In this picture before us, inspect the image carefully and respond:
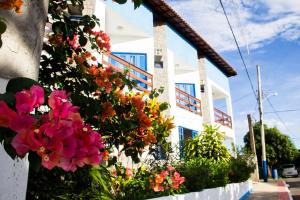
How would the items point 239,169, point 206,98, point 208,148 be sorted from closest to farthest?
→ point 208,148, point 239,169, point 206,98

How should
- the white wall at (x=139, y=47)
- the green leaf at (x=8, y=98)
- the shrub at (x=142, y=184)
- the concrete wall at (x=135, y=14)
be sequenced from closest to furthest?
the green leaf at (x=8, y=98) < the shrub at (x=142, y=184) < the concrete wall at (x=135, y=14) < the white wall at (x=139, y=47)

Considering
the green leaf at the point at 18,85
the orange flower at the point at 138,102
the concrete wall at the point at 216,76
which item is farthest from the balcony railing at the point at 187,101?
the green leaf at the point at 18,85

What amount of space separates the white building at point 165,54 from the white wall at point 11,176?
9.14 metres

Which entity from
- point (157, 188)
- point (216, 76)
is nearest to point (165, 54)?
point (216, 76)

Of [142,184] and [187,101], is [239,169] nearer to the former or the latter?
[187,101]

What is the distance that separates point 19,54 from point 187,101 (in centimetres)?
1666

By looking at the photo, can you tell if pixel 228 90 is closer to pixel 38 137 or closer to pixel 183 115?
pixel 183 115

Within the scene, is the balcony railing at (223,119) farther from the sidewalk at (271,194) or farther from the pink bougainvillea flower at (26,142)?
the pink bougainvillea flower at (26,142)

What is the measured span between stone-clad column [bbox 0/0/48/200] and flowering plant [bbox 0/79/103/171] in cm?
79

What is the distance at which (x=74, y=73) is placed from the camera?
365 centimetres

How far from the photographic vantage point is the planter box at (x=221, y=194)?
7613mm

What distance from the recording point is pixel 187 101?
1820 centimetres

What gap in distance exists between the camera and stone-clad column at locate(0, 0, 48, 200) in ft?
5.80

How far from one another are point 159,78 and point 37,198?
39.5 feet
